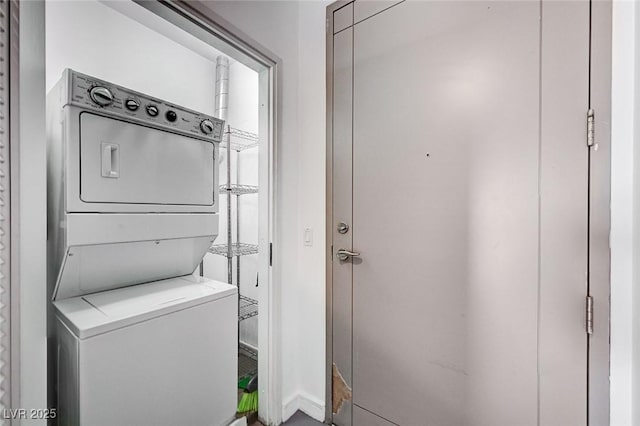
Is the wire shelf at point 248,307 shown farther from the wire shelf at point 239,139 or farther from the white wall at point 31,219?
the white wall at point 31,219

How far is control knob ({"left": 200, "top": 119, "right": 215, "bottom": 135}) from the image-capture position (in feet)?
5.03

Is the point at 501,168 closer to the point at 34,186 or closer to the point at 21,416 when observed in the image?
the point at 34,186

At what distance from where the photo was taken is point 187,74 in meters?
2.53

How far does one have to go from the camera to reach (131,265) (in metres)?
1.39

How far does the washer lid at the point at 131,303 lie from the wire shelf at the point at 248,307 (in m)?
0.95

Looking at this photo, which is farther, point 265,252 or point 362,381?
point 265,252

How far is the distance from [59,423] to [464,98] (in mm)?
2268

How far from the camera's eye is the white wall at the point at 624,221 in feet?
2.92

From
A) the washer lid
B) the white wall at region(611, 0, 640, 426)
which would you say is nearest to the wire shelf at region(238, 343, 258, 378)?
the washer lid

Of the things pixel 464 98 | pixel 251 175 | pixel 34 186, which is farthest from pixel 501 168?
pixel 251 175

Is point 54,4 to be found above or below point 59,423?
above

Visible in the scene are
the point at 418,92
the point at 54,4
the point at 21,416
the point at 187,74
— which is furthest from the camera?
the point at 187,74

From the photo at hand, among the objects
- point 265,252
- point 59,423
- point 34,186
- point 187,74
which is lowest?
point 59,423

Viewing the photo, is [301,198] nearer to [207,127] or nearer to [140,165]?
[207,127]
